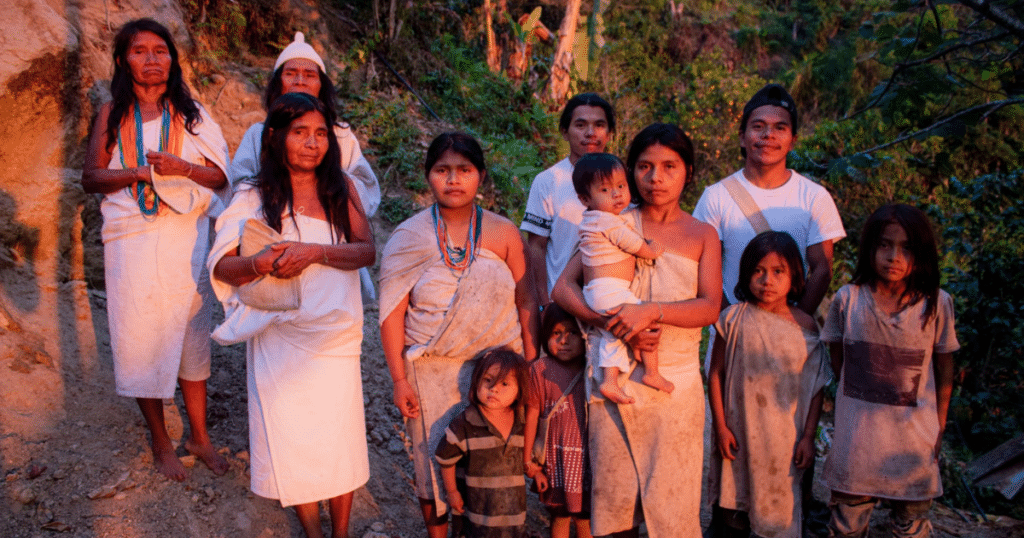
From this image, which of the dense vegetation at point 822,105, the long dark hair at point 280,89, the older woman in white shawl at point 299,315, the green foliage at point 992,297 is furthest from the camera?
the green foliage at point 992,297

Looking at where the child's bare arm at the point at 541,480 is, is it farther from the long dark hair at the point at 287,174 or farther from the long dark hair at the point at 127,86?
the long dark hair at the point at 127,86

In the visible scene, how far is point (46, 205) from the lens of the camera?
161 inches

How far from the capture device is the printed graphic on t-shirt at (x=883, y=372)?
9.40 ft

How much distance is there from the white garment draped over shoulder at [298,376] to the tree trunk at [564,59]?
8217 mm

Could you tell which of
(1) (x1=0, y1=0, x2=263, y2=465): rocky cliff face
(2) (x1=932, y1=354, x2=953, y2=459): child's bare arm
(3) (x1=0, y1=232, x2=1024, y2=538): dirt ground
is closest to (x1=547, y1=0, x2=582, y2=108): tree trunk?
(1) (x1=0, y1=0, x2=263, y2=465): rocky cliff face

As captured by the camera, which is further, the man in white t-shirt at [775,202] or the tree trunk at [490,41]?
the tree trunk at [490,41]

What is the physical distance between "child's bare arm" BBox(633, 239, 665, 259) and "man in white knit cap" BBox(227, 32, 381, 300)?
1.30 metres

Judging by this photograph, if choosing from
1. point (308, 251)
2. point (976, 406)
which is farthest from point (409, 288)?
point (976, 406)

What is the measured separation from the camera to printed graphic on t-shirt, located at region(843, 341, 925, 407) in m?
2.87

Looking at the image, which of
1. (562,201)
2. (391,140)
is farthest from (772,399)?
(391,140)

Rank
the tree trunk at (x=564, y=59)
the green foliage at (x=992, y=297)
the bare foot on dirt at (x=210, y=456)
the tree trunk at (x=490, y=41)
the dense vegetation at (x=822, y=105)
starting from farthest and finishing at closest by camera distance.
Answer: the tree trunk at (x=490, y=41) → the tree trunk at (x=564, y=59) → the green foliage at (x=992, y=297) → the dense vegetation at (x=822, y=105) → the bare foot on dirt at (x=210, y=456)

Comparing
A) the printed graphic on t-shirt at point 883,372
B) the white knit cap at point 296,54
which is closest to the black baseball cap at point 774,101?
the printed graphic on t-shirt at point 883,372

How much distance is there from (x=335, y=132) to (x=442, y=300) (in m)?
1.05

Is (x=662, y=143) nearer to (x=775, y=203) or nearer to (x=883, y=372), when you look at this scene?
(x=775, y=203)
